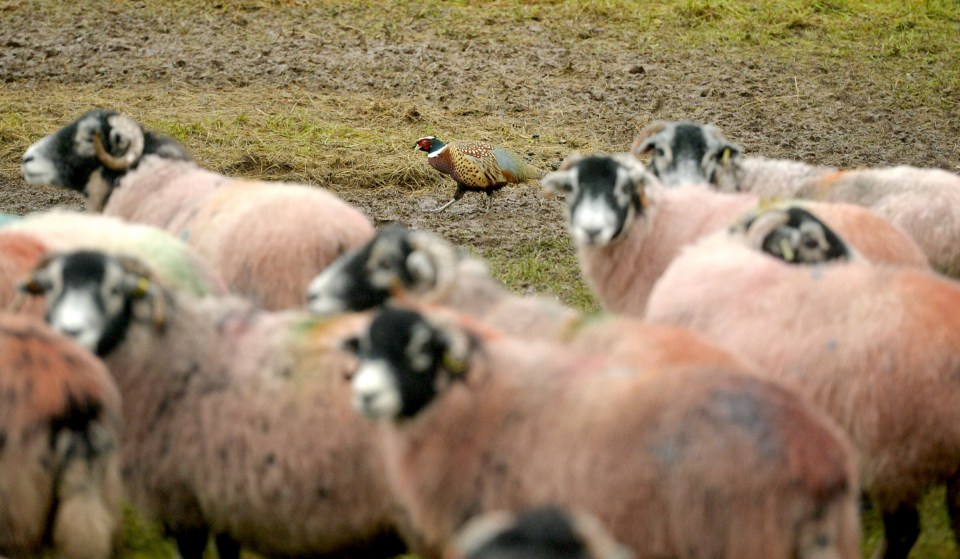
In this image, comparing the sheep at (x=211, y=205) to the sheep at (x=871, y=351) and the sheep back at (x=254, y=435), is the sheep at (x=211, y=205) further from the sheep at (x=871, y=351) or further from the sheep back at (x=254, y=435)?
the sheep at (x=871, y=351)

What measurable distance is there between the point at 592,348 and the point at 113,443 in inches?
66.0

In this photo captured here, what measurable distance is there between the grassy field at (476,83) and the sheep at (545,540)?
513 centimetres

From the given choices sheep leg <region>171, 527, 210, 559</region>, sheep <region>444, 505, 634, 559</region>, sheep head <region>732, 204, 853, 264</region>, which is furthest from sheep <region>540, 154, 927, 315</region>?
sheep <region>444, 505, 634, 559</region>

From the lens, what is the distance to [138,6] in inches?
556

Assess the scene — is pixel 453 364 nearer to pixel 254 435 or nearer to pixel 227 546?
pixel 254 435

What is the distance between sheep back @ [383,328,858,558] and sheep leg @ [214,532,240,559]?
898mm

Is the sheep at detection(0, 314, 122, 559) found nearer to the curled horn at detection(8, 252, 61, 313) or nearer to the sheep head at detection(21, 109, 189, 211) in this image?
the curled horn at detection(8, 252, 61, 313)

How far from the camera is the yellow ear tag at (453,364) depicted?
367 cm

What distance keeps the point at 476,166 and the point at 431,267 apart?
172 inches

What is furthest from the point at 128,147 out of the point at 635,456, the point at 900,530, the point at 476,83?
the point at 476,83

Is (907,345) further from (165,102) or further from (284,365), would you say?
(165,102)

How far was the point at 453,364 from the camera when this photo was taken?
367 centimetres

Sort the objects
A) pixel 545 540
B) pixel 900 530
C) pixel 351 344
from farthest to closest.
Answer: pixel 900 530 → pixel 351 344 → pixel 545 540

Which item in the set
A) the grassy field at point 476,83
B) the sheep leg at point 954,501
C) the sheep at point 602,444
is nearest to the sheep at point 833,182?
the grassy field at point 476,83
